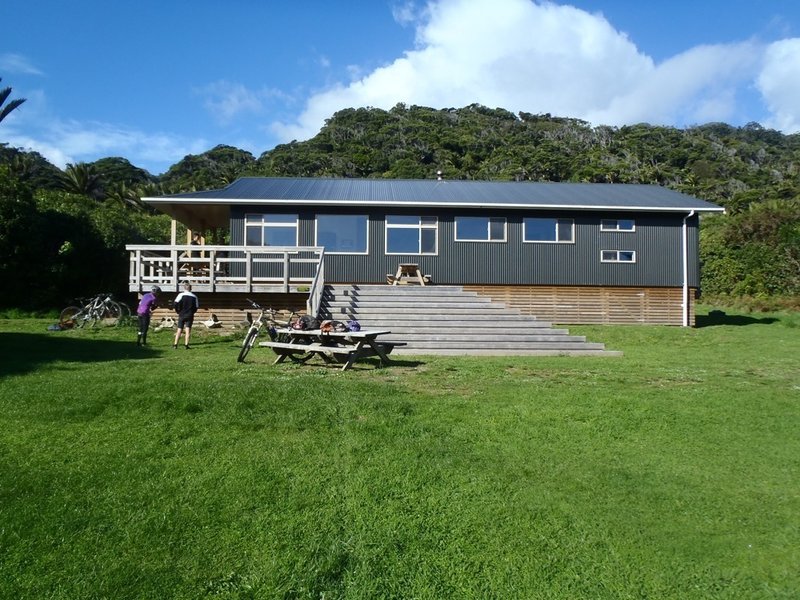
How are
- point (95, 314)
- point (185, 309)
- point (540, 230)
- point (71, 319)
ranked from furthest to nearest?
point (540, 230)
point (95, 314)
point (71, 319)
point (185, 309)

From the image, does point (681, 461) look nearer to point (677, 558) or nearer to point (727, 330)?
point (677, 558)

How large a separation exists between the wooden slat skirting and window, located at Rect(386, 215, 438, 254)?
1898mm

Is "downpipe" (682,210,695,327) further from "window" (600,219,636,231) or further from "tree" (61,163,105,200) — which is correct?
"tree" (61,163,105,200)

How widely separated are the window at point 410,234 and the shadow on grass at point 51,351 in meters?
8.76

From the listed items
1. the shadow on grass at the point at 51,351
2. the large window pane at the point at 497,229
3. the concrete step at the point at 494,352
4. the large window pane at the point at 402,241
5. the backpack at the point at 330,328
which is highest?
the large window pane at the point at 497,229

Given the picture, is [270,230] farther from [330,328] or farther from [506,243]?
[330,328]

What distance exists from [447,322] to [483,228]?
6648 millimetres

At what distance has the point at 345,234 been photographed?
63.6 ft

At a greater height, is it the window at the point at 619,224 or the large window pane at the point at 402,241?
the window at the point at 619,224

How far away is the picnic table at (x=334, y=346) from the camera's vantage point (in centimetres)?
948

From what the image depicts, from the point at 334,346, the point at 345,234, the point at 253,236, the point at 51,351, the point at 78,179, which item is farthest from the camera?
the point at 78,179

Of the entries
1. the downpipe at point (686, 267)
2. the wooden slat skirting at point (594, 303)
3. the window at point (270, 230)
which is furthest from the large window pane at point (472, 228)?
the downpipe at point (686, 267)

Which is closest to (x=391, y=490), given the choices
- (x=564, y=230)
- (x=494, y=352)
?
(x=494, y=352)

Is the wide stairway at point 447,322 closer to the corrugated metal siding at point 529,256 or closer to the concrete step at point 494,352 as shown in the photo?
the concrete step at point 494,352
